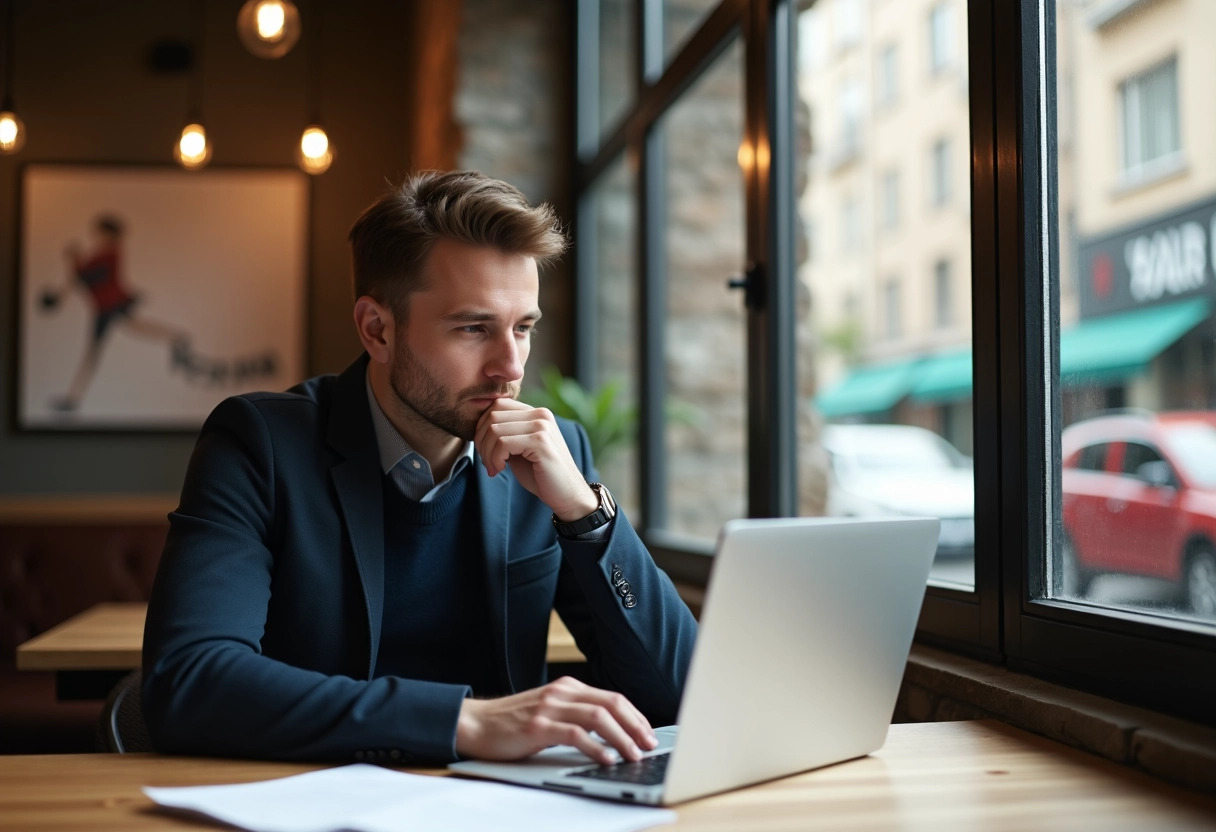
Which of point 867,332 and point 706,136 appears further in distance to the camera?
point 867,332

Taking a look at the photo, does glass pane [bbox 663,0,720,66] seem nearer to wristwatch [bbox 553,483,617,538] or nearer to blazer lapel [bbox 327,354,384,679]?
blazer lapel [bbox 327,354,384,679]

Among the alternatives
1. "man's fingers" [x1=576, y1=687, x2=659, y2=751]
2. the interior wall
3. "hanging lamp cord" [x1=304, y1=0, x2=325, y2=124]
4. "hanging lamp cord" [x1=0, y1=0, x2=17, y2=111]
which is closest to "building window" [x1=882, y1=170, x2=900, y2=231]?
the interior wall

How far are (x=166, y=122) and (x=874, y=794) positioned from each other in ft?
18.1

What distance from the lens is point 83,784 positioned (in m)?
1.09

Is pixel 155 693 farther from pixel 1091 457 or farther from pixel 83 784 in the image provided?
pixel 1091 457

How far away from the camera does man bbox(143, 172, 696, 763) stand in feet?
4.03

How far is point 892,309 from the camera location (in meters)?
7.32

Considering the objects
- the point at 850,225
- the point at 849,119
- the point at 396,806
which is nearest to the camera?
the point at 396,806

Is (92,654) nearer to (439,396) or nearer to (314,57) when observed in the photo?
(439,396)

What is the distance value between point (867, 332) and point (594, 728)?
657 centimetres

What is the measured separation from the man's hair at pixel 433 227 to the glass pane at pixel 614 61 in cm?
260

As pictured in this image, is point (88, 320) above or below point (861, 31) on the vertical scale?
below

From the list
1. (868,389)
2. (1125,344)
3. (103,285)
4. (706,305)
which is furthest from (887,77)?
(1125,344)

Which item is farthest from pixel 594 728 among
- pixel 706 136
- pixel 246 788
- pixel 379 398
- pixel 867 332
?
pixel 867 332
